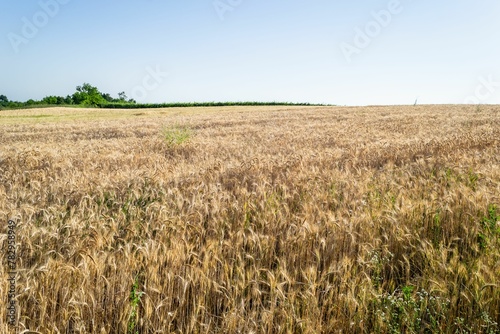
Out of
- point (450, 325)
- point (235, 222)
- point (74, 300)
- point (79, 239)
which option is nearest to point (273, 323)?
point (450, 325)

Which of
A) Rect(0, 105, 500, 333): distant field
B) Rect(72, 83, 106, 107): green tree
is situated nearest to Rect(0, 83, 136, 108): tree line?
Rect(72, 83, 106, 107): green tree

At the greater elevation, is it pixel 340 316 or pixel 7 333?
pixel 7 333

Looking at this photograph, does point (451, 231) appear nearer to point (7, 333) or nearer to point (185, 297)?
point (185, 297)

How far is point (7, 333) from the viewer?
1710 millimetres

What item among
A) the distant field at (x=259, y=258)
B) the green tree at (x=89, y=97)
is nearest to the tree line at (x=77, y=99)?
the green tree at (x=89, y=97)

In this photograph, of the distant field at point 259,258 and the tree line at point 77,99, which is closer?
the distant field at point 259,258

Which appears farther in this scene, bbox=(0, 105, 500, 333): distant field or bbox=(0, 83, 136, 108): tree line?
bbox=(0, 83, 136, 108): tree line

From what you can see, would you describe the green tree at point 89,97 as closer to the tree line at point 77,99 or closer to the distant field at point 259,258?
the tree line at point 77,99

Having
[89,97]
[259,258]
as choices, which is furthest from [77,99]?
[259,258]

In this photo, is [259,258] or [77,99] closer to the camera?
[259,258]

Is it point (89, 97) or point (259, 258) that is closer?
point (259, 258)

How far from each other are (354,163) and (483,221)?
3.40 metres

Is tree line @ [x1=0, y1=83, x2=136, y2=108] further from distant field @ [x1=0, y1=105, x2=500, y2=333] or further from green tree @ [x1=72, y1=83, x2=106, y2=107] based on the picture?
distant field @ [x1=0, y1=105, x2=500, y2=333]

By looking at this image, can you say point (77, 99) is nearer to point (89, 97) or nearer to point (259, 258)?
point (89, 97)
